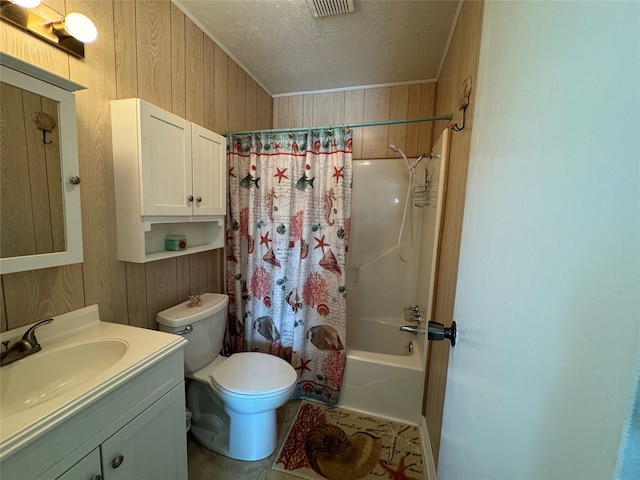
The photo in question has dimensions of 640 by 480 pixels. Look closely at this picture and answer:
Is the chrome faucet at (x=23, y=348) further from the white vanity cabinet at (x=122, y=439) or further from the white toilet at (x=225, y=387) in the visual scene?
the white toilet at (x=225, y=387)

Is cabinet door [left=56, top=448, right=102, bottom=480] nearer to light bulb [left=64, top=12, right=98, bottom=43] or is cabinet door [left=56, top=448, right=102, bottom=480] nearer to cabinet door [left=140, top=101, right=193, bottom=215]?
cabinet door [left=140, top=101, right=193, bottom=215]

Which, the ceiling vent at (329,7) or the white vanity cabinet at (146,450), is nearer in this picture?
the white vanity cabinet at (146,450)

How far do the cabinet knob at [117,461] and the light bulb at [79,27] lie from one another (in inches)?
58.5

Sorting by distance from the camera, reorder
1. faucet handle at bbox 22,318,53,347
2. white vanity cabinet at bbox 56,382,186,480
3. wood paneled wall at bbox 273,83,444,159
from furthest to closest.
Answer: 1. wood paneled wall at bbox 273,83,444,159
2. faucet handle at bbox 22,318,53,347
3. white vanity cabinet at bbox 56,382,186,480

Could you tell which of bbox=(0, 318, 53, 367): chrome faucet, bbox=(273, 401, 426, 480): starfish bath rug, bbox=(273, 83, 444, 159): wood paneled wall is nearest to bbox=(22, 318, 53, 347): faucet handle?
bbox=(0, 318, 53, 367): chrome faucet

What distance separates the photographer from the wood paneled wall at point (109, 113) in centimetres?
96

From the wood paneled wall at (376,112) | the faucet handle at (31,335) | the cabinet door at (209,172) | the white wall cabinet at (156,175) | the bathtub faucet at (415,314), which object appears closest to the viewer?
the faucet handle at (31,335)

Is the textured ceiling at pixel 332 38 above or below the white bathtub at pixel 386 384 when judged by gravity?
above

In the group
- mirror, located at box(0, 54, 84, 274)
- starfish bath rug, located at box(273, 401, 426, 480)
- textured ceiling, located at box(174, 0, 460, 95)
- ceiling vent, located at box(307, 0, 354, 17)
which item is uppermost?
textured ceiling, located at box(174, 0, 460, 95)

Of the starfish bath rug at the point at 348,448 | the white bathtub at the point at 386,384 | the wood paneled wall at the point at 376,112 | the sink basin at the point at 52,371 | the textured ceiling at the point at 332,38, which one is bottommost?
the starfish bath rug at the point at 348,448

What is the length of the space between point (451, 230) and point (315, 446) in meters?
1.46

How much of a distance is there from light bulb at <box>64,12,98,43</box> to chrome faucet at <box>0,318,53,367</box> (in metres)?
1.06

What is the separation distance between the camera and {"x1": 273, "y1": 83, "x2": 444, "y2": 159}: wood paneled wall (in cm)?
226

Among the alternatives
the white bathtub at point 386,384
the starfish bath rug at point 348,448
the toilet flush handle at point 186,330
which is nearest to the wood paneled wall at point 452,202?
the white bathtub at point 386,384
